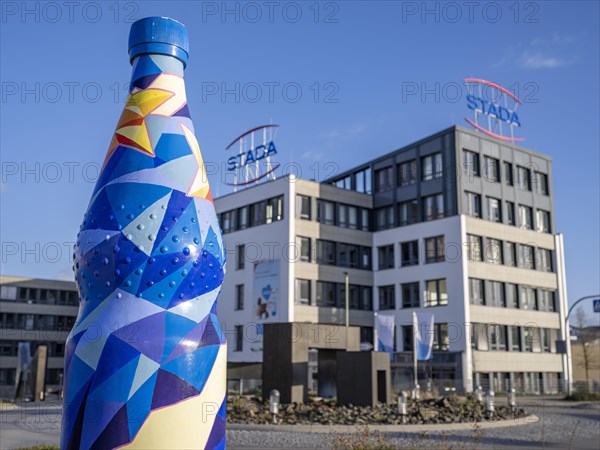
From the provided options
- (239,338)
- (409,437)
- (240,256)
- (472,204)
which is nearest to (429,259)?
(472,204)

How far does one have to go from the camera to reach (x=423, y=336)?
38500 millimetres

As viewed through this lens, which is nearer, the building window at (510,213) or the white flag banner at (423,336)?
the white flag banner at (423,336)

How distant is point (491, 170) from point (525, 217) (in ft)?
16.7

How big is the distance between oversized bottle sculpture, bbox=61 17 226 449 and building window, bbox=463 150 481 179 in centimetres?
4394

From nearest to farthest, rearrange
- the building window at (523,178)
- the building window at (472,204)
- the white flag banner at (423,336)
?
the white flag banner at (423,336) → the building window at (472,204) → the building window at (523,178)

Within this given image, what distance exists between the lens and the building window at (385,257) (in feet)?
172

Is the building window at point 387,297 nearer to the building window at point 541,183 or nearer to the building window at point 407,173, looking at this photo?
the building window at point 407,173

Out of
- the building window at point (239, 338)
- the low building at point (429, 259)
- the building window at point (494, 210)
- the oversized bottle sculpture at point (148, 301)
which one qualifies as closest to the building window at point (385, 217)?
the low building at point (429, 259)

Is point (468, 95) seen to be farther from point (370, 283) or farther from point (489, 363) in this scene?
point (489, 363)

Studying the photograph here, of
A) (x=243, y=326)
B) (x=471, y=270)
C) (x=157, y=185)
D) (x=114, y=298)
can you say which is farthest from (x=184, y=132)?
(x=243, y=326)

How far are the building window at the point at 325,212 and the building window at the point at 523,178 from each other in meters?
14.2

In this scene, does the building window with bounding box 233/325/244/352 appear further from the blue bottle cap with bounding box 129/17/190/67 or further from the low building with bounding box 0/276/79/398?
the blue bottle cap with bounding box 129/17/190/67

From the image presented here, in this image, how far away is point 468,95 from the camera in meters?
50.4

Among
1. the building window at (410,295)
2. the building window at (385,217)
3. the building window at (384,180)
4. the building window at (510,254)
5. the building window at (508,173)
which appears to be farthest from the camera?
the building window at (384,180)
